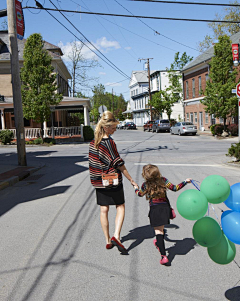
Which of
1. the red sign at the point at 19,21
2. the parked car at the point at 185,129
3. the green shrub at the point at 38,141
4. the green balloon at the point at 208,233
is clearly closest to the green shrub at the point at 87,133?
the green shrub at the point at 38,141

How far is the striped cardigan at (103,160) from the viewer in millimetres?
4168

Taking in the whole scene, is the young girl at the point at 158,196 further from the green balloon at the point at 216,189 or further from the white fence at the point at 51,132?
the white fence at the point at 51,132

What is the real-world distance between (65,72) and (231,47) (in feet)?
66.4

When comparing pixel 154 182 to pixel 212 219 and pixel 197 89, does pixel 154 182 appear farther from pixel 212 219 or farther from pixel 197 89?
pixel 197 89

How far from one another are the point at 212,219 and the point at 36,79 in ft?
74.7

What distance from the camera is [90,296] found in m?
3.23

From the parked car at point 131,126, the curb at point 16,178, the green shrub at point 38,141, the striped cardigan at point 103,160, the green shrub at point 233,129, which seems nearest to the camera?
the striped cardigan at point 103,160

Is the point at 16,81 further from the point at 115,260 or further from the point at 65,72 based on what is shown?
the point at 65,72

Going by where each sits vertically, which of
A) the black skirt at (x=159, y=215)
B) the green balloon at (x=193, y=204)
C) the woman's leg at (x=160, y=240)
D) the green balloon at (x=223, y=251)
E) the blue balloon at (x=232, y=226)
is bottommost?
the woman's leg at (x=160, y=240)

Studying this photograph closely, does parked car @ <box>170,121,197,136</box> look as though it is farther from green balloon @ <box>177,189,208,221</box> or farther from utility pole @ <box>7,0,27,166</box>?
green balloon @ <box>177,189,208,221</box>

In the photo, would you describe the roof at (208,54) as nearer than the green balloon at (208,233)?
No

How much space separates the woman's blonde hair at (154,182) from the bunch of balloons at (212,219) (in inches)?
21.8

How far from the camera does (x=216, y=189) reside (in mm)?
3211

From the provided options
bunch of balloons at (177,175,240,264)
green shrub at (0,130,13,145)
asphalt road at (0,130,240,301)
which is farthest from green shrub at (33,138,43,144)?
bunch of balloons at (177,175,240,264)
